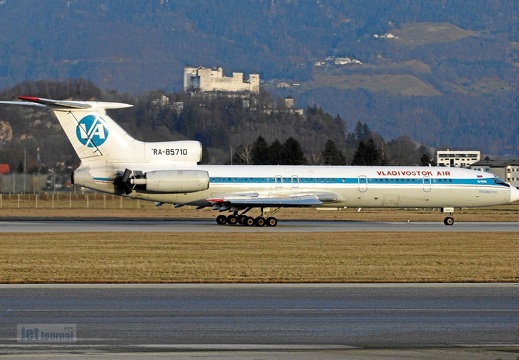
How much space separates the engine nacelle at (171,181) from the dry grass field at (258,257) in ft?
11.3

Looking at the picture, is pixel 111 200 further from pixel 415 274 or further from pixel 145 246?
pixel 415 274

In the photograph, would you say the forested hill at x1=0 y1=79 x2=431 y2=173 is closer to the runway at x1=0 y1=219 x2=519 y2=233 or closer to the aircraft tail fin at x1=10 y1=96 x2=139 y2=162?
the runway at x1=0 y1=219 x2=519 y2=233

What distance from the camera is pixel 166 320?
18.8m

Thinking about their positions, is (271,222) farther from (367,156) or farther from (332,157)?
(367,156)

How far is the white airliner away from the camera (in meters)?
48.4

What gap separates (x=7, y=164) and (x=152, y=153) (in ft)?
93.7

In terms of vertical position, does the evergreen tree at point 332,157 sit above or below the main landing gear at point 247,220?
above

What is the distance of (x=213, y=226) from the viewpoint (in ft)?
160

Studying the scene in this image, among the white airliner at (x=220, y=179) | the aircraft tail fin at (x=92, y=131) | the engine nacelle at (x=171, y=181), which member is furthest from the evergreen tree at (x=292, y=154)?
the aircraft tail fin at (x=92, y=131)

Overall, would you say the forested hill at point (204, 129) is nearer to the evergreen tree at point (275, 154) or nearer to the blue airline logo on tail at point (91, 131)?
the evergreen tree at point (275, 154)

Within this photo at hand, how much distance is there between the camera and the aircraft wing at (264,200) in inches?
1924

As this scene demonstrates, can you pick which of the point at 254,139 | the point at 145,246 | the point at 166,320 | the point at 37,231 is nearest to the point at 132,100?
the point at 254,139

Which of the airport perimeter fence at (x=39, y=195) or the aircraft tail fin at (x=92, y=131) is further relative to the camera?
the airport perimeter fence at (x=39, y=195)

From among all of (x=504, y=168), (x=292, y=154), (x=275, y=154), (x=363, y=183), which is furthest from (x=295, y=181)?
(x=504, y=168)
